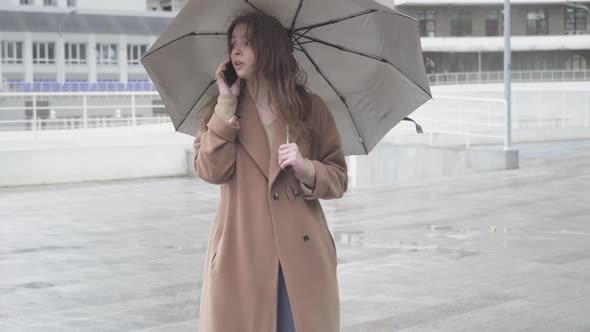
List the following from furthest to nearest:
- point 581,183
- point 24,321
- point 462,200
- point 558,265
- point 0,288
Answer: point 581,183 < point 462,200 < point 558,265 < point 0,288 < point 24,321

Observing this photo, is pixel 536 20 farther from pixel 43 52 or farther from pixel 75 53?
pixel 43 52

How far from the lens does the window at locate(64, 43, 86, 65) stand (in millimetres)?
74125

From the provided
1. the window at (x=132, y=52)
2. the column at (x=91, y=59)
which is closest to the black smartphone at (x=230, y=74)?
the column at (x=91, y=59)

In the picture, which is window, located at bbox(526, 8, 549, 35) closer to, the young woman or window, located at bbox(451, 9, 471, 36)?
window, located at bbox(451, 9, 471, 36)

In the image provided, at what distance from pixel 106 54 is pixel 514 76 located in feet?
98.1

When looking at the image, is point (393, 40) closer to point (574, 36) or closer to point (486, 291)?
point (486, 291)

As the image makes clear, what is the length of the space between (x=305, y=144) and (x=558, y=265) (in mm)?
5150

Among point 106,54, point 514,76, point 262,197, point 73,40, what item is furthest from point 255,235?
point 106,54

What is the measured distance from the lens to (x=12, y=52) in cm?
7162

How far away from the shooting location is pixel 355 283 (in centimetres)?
757

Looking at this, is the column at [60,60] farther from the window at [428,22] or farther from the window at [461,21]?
the window at [461,21]

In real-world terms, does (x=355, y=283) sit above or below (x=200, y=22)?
below

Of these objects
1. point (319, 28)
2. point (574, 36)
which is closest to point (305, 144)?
point (319, 28)

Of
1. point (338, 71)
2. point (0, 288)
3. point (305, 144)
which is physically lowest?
point (0, 288)
